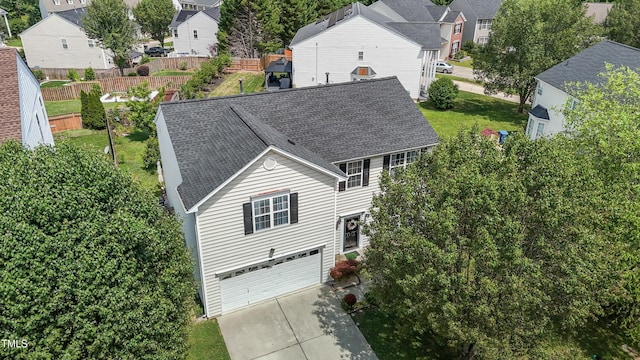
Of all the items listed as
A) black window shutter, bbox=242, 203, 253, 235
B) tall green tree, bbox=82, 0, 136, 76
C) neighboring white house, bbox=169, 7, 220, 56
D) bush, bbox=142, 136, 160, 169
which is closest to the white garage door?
black window shutter, bbox=242, 203, 253, 235

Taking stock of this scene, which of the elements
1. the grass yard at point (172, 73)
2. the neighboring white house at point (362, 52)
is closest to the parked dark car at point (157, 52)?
the grass yard at point (172, 73)

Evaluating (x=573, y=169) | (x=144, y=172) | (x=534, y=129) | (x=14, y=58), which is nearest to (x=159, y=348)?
(x=573, y=169)

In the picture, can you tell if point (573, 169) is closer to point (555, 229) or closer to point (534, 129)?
point (555, 229)

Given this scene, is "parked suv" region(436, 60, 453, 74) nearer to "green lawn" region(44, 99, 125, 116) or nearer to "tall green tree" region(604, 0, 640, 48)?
"tall green tree" region(604, 0, 640, 48)

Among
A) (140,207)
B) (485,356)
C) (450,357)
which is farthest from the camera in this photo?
(450,357)

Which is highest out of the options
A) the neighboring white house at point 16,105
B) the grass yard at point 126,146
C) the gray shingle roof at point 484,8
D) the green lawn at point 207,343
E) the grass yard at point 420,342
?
the gray shingle roof at point 484,8

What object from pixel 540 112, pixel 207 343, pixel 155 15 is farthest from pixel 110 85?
pixel 540 112

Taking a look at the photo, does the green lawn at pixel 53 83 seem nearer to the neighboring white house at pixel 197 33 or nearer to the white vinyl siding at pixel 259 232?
the neighboring white house at pixel 197 33
